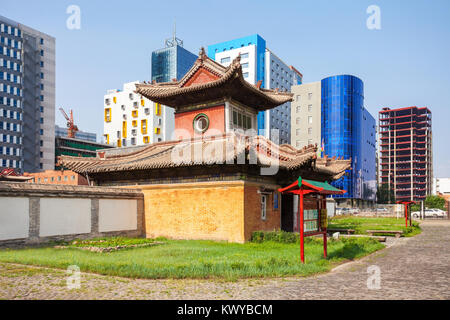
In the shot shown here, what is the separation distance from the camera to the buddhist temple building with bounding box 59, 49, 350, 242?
63.1 feet

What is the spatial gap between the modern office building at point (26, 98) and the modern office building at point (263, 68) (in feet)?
134

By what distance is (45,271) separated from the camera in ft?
36.5

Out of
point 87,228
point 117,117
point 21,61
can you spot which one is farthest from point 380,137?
point 87,228

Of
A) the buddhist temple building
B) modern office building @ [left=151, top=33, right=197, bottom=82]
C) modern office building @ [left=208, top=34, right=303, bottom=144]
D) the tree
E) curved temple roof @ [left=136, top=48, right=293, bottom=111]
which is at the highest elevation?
modern office building @ [left=151, top=33, right=197, bottom=82]

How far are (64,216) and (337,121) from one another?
7941 centimetres

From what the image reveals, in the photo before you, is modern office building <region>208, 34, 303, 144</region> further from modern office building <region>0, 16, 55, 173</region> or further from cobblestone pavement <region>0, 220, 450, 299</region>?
cobblestone pavement <region>0, 220, 450, 299</region>

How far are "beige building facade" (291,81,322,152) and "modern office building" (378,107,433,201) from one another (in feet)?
175

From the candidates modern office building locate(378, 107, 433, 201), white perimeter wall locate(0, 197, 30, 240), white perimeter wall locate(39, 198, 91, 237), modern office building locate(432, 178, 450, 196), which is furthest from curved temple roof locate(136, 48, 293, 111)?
modern office building locate(432, 178, 450, 196)

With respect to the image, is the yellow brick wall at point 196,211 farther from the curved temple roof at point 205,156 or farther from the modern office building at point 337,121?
the modern office building at point 337,121

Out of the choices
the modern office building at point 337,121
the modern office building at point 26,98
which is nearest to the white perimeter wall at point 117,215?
the modern office building at point 337,121

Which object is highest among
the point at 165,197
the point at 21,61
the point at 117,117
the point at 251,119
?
the point at 21,61

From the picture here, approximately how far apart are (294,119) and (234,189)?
78.0m

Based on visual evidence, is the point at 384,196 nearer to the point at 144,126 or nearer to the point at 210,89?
the point at 144,126
